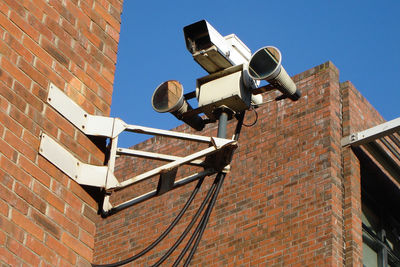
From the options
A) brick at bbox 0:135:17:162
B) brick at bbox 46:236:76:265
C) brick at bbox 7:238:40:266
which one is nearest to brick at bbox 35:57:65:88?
brick at bbox 0:135:17:162

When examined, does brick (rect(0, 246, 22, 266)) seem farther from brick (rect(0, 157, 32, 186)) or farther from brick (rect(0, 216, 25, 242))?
brick (rect(0, 157, 32, 186))

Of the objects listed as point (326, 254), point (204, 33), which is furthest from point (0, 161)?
point (326, 254)

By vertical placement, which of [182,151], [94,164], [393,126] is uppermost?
[182,151]

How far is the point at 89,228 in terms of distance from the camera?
559 centimetres

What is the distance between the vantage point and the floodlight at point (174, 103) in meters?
6.80

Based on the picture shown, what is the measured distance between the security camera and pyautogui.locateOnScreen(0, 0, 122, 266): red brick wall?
0.88 m

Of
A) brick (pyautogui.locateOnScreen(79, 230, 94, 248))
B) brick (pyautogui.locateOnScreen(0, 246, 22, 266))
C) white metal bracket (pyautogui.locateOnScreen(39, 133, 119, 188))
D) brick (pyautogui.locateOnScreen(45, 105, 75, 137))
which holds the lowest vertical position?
brick (pyautogui.locateOnScreen(0, 246, 22, 266))

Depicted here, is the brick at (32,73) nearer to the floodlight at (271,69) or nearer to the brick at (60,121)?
the brick at (60,121)

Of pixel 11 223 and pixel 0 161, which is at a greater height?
pixel 0 161

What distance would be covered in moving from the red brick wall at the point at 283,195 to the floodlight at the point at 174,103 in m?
5.04

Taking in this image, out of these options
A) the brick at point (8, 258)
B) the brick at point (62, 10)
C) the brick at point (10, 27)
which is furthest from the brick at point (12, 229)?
the brick at point (62, 10)

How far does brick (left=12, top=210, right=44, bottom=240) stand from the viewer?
5.02m

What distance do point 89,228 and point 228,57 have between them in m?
2.01

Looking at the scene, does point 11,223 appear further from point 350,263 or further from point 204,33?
point 350,263
